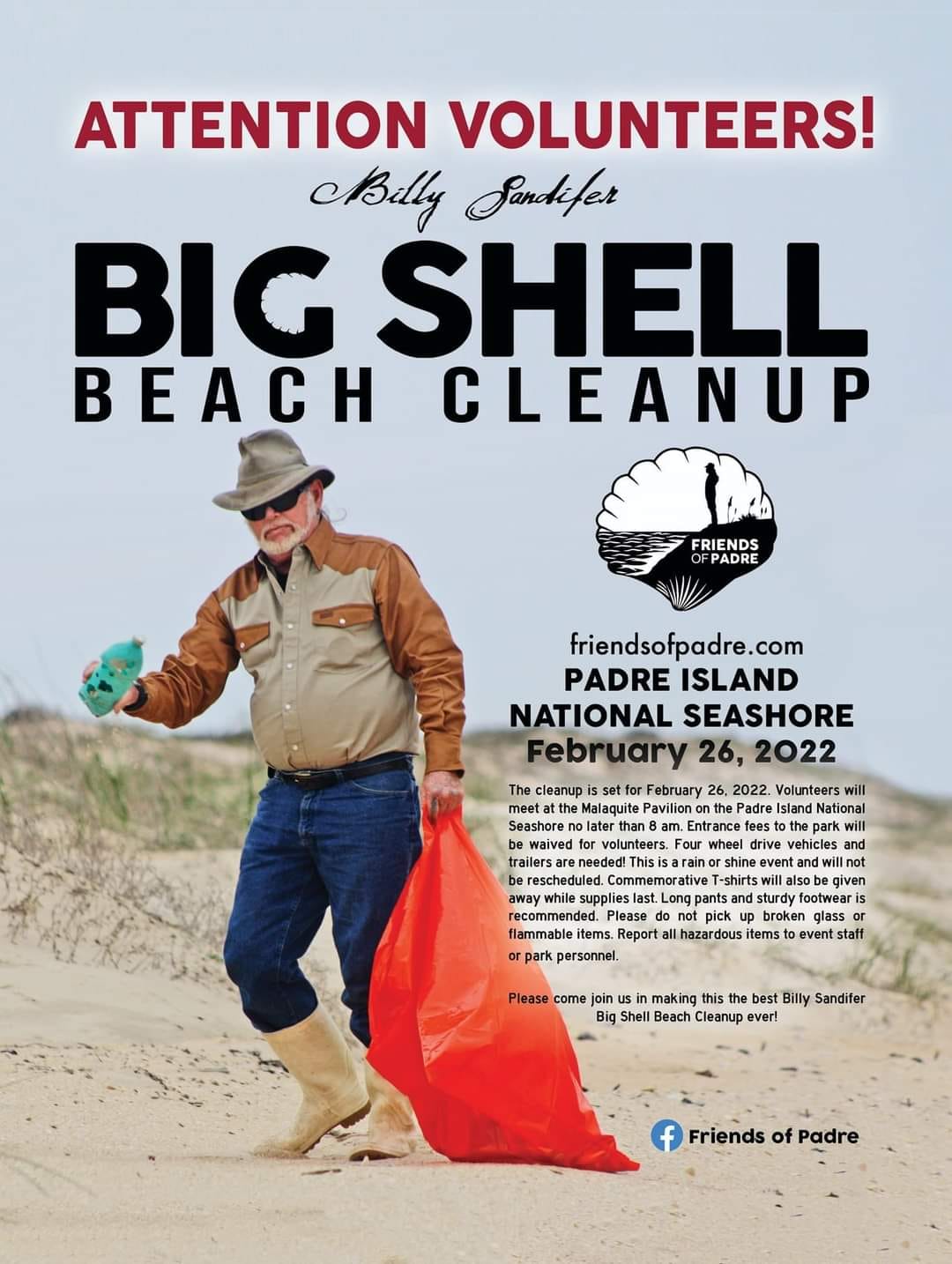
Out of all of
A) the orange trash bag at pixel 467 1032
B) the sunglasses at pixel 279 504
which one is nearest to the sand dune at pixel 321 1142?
the orange trash bag at pixel 467 1032

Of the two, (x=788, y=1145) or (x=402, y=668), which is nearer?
(x=402, y=668)

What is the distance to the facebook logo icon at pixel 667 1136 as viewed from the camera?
4.89m

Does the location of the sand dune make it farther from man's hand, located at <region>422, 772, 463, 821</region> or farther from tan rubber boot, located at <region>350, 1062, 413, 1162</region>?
man's hand, located at <region>422, 772, 463, 821</region>

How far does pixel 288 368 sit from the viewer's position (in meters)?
5.02

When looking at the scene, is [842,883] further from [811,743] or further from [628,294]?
[628,294]

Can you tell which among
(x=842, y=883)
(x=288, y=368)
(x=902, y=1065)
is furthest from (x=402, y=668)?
(x=902, y=1065)

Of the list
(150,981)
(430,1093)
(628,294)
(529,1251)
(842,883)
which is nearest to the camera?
(529,1251)

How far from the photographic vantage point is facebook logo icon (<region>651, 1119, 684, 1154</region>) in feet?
16.0

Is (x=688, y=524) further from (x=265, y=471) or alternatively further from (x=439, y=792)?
(x=265, y=471)

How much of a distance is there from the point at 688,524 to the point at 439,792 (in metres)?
1.19

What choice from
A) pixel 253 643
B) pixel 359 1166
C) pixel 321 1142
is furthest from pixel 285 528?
pixel 321 1142

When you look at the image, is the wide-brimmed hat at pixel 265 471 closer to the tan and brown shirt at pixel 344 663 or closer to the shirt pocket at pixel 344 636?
the tan and brown shirt at pixel 344 663

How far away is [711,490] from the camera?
4961 mm

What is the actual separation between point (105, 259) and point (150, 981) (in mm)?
2869
